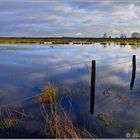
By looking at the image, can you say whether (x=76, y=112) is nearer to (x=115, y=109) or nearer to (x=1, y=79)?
(x=115, y=109)

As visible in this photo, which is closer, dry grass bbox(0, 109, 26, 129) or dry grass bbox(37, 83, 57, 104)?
dry grass bbox(0, 109, 26, 129)

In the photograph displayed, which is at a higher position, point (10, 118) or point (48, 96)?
point (48, 96)

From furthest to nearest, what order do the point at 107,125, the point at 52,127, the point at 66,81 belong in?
the point at 66,81 → the point at 107,125 → the point at 52,127

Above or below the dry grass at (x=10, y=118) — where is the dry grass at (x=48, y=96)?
above

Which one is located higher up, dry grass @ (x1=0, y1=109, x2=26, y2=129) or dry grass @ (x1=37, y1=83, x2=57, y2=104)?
dry grass @ (x1=37, y1=83, x2=57, y2=104)

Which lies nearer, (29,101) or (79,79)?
(29,101)

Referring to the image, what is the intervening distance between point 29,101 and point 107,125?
4332 millimetres

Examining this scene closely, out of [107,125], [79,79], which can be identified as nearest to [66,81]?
[79,79]

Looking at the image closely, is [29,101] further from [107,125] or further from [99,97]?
[107,125]

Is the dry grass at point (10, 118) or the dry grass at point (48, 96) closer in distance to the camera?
the dry grass at point (10, 118)

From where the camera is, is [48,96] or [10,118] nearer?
[10,118]

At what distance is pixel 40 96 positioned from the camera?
14.2 metres

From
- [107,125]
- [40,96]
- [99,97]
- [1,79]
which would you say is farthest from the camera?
[1,79]

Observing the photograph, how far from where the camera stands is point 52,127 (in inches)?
404
